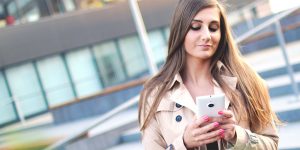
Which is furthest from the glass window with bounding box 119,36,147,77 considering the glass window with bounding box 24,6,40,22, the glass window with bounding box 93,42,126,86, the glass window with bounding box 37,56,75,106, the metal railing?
the metal railing

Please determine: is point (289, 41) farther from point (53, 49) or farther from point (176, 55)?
point (53, 49)

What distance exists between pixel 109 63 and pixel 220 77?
17.8 m

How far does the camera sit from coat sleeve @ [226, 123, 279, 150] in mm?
1844

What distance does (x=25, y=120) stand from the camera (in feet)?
54.4

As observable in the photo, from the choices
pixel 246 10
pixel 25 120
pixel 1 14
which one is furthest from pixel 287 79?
pixel 1 14

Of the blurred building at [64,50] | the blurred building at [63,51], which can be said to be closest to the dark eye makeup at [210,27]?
the blurred building at [63,51]

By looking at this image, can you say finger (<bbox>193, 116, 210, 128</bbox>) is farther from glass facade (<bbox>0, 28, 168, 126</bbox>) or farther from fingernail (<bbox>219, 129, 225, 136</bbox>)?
glass facade (<bbox>0, 28, 168, 126</bbox>)

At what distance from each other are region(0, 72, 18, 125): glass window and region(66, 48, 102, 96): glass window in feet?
8.98

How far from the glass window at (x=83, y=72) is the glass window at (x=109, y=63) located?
33 centimetres

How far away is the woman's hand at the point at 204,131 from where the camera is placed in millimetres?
1728

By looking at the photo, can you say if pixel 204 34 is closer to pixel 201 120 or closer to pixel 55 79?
pixel 201 120

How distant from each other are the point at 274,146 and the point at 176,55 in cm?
59

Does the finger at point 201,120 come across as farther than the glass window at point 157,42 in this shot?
No

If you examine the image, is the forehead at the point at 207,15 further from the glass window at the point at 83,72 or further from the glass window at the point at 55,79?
the glass window at the point at 83,72
